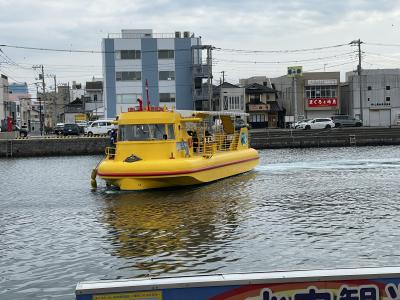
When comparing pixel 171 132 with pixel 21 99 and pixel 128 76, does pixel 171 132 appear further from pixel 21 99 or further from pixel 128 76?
pixel 21 99

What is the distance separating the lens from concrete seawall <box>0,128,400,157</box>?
157ft

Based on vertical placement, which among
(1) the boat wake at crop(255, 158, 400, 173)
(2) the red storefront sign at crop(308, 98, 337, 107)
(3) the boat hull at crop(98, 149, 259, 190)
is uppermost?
(2) the red storefront sign at crop(308, 98, 337, 107)

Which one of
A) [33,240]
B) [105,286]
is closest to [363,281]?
[105,286]

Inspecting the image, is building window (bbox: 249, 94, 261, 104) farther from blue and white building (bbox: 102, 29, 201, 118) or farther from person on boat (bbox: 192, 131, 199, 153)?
person on boat (bbox: 192, 131, 199, 153)

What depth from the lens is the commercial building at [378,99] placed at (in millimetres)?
79125

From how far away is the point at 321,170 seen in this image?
28062mm

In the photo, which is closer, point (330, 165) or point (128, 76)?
point (330, 165)

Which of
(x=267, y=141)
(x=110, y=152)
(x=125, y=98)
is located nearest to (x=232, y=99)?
(x=125, y=98)

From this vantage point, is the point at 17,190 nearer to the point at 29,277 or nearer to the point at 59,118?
the point at 29,277

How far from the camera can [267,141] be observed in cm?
5016

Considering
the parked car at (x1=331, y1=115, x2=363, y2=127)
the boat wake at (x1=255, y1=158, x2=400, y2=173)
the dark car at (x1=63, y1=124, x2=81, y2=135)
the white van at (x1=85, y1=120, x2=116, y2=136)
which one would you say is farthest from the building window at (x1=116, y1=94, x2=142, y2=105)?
the boat wake at (x1=255, y1=158, x2=400, y2=173)

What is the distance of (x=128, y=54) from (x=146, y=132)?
55.7 metres

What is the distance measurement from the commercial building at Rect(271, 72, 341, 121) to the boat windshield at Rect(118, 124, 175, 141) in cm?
5908

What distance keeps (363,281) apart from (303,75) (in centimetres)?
7941
